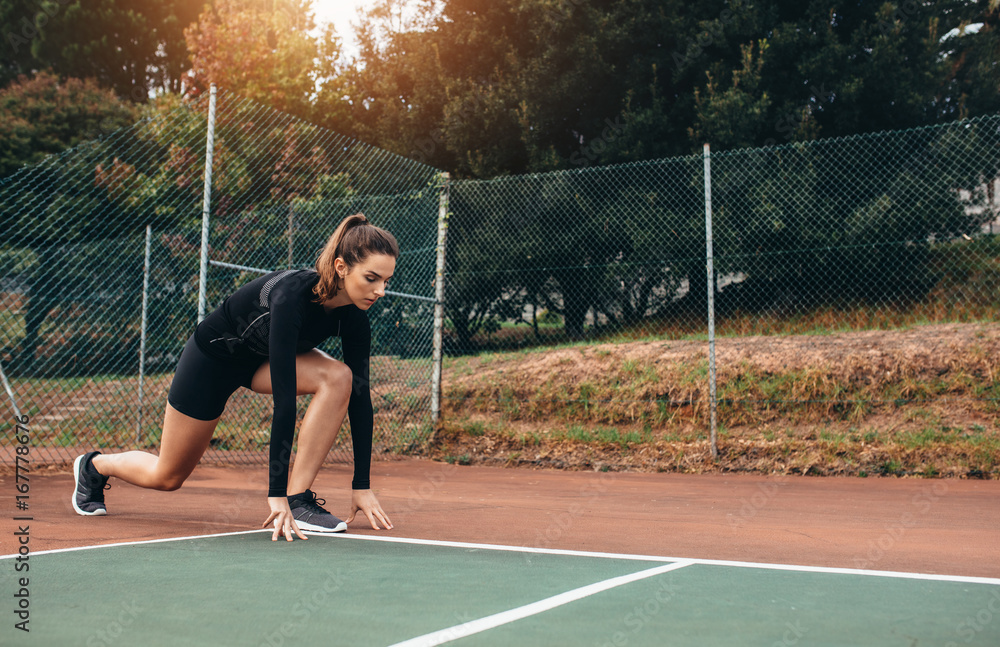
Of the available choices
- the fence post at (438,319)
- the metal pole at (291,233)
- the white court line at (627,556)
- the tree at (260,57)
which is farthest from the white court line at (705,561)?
the tree at (260,57)

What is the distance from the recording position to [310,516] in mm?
3457

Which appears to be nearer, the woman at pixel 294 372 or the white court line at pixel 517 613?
the white court line at pixel 517 613

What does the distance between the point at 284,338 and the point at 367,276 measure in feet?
1.38

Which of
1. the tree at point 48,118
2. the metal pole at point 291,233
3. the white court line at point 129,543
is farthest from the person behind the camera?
the tree at point 48,118

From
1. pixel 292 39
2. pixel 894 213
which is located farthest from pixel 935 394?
pixel 292 39

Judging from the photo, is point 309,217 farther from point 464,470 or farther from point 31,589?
point 31,589

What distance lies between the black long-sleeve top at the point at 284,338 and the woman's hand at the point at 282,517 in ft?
0.10

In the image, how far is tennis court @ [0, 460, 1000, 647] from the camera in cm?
194

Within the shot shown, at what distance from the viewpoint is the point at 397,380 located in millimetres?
8664

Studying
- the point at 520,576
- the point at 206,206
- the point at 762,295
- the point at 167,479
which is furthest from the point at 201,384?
the point at 762,295

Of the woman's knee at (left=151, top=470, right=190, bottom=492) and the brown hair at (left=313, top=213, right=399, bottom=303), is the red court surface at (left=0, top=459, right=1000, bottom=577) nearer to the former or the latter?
the woman's knee at (left=151, top=470, right=190, bottom=492)

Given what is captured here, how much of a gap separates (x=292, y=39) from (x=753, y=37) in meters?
11.6

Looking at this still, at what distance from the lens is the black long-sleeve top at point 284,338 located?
319 cm

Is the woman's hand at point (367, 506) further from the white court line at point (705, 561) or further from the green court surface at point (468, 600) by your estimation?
the green court surface at point (468, 600)
